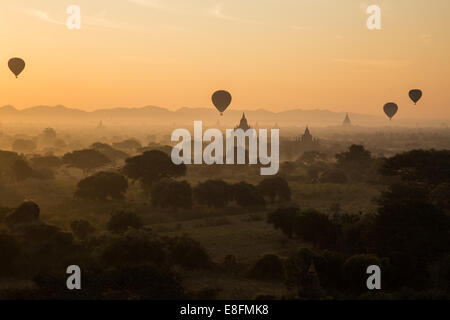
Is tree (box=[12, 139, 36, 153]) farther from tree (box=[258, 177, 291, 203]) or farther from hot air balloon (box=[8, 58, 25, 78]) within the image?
tree (box=[258, 177, 291, 203])

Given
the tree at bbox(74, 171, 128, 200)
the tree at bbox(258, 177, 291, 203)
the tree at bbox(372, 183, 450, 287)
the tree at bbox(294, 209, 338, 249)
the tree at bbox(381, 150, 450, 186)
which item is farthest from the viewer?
the tree at bbox(258, 177, 291, 203)

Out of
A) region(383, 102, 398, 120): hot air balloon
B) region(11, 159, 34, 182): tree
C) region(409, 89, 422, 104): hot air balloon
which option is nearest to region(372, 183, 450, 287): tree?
region(11, 159, 34, 182): tree

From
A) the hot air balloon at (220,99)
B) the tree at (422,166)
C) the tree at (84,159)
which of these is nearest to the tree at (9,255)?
the tree at (422,166)

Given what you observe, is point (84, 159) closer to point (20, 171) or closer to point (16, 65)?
point (20, 171)

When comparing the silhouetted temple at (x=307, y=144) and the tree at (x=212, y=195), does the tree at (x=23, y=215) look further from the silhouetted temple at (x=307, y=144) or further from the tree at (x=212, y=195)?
the silhouetted temple at (x=307, y=144)

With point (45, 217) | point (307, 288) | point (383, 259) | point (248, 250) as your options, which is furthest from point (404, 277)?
point (45, 217)

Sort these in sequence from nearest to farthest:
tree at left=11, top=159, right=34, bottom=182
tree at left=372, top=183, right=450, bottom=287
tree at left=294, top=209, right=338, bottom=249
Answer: tree at left=372, top=183, right=450, bottom=287
tree at left=294, top=209, right=338, bottom=249
tree at left=11, top=159, right=34, bottom=182
